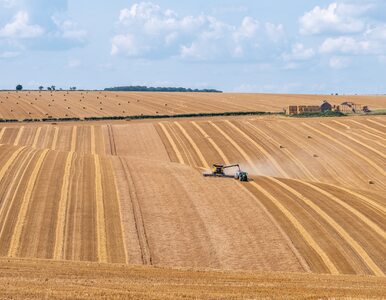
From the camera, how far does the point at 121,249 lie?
125 ft

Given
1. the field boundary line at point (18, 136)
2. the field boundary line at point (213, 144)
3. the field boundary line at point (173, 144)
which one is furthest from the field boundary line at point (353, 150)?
the field boundary line at point (18, 136)

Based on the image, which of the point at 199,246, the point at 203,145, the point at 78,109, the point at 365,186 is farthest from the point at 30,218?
the point at 78,109

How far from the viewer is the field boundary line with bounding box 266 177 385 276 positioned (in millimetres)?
37625

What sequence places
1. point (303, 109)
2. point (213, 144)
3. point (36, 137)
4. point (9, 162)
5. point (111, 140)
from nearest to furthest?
point (9, 162) < point (213, 144) < point (111, 140) < point (36, 137) < point (303, 109)

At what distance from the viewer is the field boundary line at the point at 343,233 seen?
123ft

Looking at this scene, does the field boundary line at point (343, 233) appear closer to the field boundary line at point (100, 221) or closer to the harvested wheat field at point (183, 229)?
the harvested wheat field at point (183, 229)

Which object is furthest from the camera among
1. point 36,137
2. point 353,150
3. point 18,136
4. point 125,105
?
point 125,105

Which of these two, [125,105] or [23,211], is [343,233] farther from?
[125,105]

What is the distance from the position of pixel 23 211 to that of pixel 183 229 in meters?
10.6

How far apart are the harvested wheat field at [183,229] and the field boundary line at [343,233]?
0.08 m

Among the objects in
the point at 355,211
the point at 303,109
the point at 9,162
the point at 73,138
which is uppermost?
the point at 303,109

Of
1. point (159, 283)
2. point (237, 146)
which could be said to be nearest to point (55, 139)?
point (237, 146)

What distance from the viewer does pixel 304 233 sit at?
42625mm

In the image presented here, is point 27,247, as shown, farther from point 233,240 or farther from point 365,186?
point 365,186
